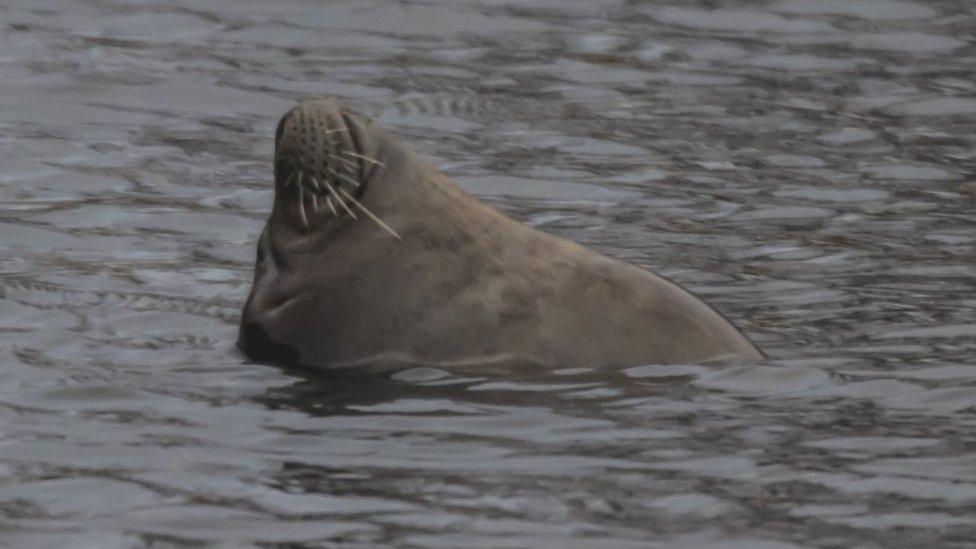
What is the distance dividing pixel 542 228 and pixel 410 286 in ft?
10.8

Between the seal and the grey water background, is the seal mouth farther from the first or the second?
the grey water background

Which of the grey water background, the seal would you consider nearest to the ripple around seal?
the grey water background

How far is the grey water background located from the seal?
0.42 feet

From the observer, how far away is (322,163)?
7973mm

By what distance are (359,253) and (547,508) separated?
1.92m

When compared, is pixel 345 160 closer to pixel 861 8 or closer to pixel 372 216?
pixel 372 216

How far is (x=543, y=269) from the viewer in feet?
26.8

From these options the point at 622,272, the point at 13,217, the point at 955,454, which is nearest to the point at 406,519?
the point at 955,454

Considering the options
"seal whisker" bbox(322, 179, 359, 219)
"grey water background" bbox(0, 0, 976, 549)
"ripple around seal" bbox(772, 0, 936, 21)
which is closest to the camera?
"grey water background" bbox(0, 0, 976, 549)

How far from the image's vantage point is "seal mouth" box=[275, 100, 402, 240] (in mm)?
7957

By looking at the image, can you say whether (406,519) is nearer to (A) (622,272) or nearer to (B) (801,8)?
(A) (622,272)

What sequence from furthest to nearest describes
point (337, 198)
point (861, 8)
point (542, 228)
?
point (861, 8) < point (542, 228) < point (337, 198)

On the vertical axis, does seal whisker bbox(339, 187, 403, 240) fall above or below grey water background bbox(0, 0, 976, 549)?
above

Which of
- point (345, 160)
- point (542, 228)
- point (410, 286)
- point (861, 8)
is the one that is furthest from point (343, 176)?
point (861, 8)
